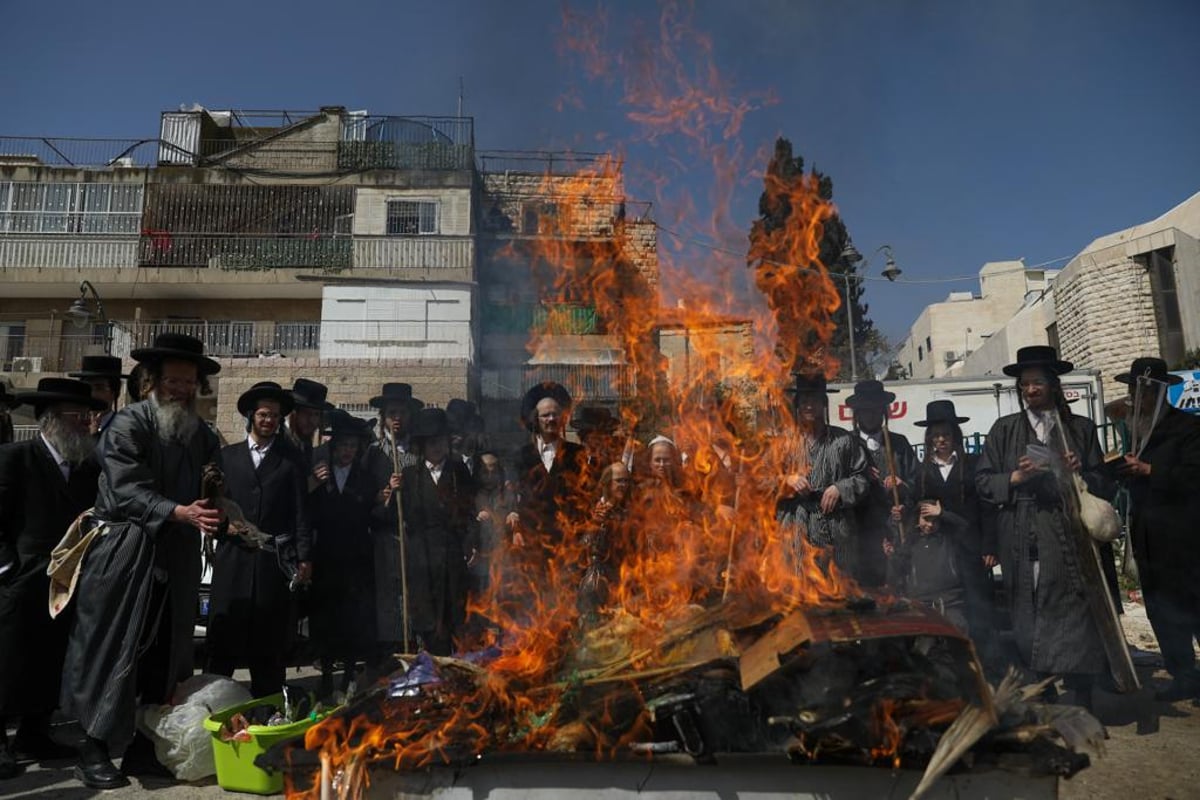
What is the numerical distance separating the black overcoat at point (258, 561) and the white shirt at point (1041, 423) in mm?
5426

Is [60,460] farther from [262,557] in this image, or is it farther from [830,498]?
[830,498]

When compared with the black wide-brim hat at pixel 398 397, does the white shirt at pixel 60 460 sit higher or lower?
lower

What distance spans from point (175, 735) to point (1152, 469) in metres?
7.04

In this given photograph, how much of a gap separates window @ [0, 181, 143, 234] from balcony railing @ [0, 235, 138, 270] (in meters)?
0.32

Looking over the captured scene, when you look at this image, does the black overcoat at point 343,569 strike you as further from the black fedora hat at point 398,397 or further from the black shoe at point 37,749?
the black shoe at point 37,749

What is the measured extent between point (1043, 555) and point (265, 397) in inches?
226

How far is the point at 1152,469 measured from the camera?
18.9ft

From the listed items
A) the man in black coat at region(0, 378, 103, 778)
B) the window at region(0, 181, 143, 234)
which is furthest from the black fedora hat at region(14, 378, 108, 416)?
the window at region(0, 181, 143, 234)

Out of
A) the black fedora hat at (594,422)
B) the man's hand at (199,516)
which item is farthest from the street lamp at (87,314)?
the man's hand at (199,516)

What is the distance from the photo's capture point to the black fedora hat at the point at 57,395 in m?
5.04

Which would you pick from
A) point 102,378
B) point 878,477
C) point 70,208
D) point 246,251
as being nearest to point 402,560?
point 102,378

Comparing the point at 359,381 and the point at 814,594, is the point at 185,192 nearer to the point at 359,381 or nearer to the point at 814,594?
the point at 359,381

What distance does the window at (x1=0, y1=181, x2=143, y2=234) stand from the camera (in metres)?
26.3

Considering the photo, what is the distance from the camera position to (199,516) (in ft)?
14.0
